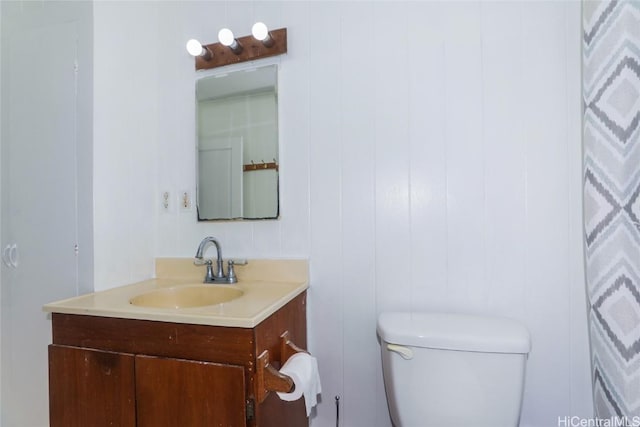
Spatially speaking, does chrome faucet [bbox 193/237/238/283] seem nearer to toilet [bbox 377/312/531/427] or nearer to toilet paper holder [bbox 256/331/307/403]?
toilet paper holder [bbox 256/331/307/403]

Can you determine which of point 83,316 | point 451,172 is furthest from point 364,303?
point 83,316

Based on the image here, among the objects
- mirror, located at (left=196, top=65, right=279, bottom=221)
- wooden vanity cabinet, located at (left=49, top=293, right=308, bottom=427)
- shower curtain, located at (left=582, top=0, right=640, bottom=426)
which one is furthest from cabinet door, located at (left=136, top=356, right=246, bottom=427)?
shower curtain, located at (left=582, top=0, right=640, bottom=426)

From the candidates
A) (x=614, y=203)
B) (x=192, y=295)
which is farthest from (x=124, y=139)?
(x=614, y=203)

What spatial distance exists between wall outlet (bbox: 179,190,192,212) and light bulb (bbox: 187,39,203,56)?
0.60 meters

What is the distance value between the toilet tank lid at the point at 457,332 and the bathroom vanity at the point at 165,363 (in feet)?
1.23

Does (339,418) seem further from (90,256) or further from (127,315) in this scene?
(90,256)

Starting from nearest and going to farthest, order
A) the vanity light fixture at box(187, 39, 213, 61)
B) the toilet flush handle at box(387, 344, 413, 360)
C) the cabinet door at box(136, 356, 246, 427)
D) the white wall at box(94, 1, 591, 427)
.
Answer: the cabinet door at box(136, 356, 246, 427), the toilet flush handle at box(387, 344, 413, 360), the white wall at box(94, 1, 591, 427), the vanity light fixture at box(187, 39, 213, 61)

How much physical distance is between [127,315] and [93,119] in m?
0.77

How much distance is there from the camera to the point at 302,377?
869mm

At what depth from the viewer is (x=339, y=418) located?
1185mm

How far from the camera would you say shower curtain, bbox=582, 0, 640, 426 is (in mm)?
828

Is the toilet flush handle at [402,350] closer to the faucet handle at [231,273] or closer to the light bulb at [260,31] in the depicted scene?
the faucet handle at [231,273]

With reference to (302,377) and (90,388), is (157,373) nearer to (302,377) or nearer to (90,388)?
(90,388)

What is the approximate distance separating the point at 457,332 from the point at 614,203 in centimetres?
59
